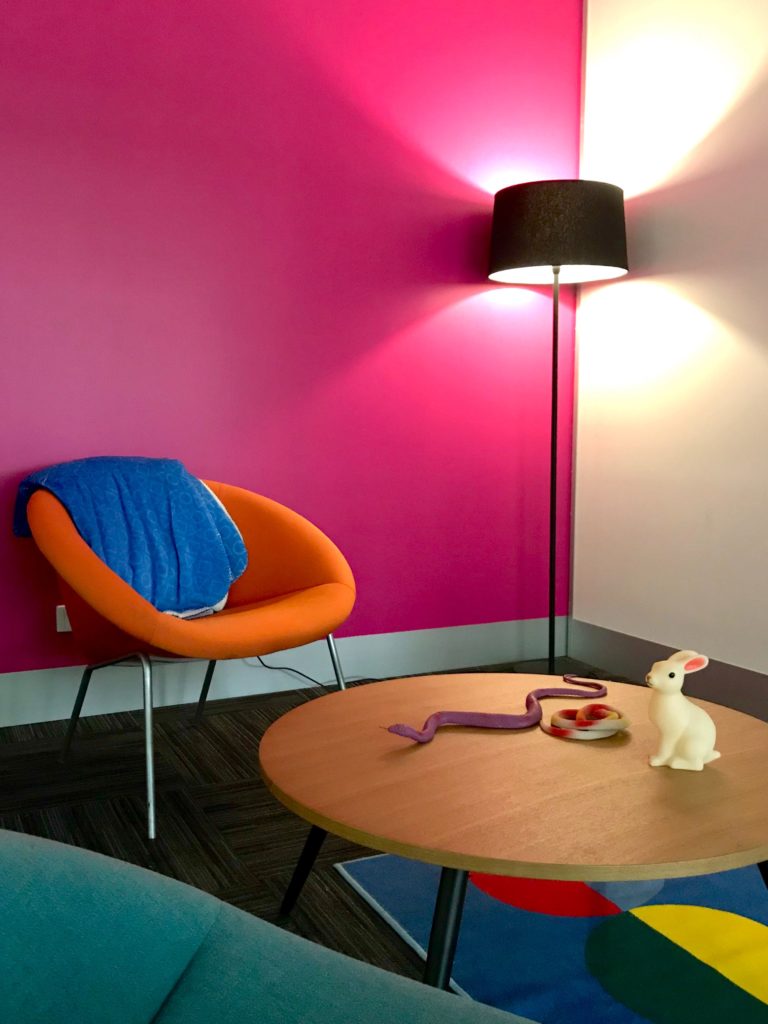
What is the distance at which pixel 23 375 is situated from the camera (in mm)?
2855

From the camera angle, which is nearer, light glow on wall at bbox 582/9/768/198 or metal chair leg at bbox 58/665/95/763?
metal chair leg at bbox 58/665/95/763

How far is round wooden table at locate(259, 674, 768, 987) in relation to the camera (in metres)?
1.23

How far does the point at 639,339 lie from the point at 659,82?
859 millimetres

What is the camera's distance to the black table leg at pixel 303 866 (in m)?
1.76

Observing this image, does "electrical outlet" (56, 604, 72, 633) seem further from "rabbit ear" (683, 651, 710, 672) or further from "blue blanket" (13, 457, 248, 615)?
"rabbit ear" (683, 651, 710, 672)

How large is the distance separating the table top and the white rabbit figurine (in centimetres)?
2

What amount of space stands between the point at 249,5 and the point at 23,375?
136cm

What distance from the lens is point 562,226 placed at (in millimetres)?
3133

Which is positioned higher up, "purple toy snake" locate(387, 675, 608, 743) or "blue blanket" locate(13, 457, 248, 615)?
"blue blanket" locate(13, 457, 248, 615)

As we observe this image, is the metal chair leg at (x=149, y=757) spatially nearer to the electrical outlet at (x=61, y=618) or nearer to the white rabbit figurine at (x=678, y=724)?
the electrical outlet at (x=61, y=618)

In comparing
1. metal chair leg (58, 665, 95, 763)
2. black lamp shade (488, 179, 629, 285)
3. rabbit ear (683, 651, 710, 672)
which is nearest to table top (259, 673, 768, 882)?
rabbit ear (683, 651, 710, 672)

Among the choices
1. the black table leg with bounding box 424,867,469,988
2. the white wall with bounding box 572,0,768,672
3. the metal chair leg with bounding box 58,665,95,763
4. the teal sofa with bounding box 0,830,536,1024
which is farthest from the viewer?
the white wall with bounding box 572,0,768,672

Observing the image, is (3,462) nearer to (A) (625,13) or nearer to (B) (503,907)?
(B) (503,907)

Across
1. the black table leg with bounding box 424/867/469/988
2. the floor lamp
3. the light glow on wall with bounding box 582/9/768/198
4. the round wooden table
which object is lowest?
the black table leg with bounding box 424/867/469/988
